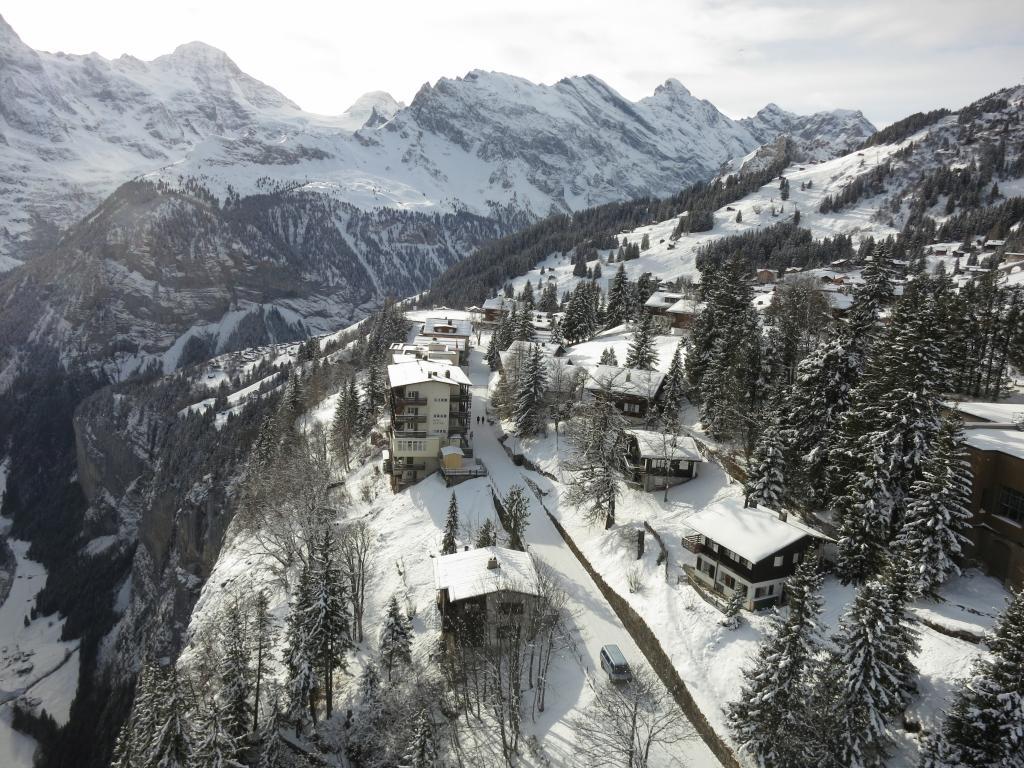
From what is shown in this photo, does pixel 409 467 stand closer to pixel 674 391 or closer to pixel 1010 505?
pixel 674 391

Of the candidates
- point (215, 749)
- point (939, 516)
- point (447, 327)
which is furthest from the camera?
point (447, 327)

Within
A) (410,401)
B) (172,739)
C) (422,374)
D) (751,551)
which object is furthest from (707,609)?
(422,374)

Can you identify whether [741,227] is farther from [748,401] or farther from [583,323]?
[748,401]

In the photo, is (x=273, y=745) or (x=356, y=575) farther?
(x=356, y=575)

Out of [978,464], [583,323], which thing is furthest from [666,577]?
[583,323]

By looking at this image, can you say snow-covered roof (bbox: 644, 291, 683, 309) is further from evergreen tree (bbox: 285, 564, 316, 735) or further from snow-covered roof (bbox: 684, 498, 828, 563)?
evergreen tree (bbox: 285, 564, 316, 735)

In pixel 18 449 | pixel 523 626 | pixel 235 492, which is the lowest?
pixel 18 449
